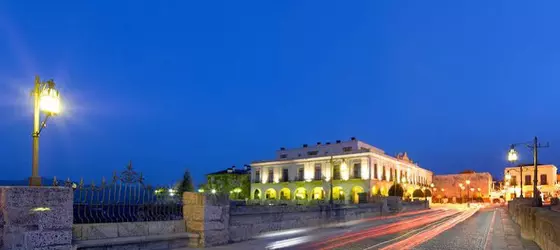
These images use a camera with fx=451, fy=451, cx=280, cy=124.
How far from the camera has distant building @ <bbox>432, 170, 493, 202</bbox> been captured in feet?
328

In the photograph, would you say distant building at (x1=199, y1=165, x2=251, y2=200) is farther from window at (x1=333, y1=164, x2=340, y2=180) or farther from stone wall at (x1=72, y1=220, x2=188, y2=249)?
stone wall at (x1=72, y1=220, x2=188, y2=249)

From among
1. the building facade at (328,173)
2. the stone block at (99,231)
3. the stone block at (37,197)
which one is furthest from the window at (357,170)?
the stone block at (37,197)

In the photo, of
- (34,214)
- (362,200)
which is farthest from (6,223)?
(362,200)

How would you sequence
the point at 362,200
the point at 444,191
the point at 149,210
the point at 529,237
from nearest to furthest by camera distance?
1. the point at 149,210
2. the point at 529,237
3. the point at 362,200
4. the point at 444,191

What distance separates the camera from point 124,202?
11367mm

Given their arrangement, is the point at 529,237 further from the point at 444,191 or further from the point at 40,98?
the point at 444,191

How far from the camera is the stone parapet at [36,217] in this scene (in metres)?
8.16

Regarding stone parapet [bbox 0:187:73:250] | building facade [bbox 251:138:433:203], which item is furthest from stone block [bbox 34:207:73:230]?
building facade [bbox 251:138:433:203]

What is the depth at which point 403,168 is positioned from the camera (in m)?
82.1

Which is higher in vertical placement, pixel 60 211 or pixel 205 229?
pixel 60 211

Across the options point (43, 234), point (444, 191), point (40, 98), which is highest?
point (40, 98)

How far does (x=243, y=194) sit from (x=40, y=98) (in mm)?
78968

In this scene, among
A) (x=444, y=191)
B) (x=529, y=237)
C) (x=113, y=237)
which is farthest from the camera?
(x=444, y=191)

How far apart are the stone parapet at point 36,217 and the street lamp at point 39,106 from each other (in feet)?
1.19
